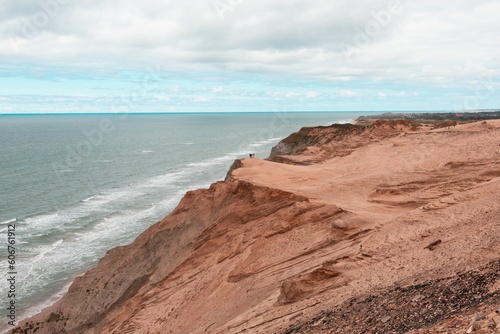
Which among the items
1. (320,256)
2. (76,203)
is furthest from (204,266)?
(76,203)

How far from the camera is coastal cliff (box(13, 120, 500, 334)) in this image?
9039 mm

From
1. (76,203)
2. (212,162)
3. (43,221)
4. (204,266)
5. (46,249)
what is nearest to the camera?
(204,266)

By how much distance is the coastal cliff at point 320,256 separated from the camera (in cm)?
904

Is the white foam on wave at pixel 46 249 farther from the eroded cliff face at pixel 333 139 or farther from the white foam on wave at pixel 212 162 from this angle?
the white foam on wave at pixel 212 162

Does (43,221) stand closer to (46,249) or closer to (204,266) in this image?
(46,249)

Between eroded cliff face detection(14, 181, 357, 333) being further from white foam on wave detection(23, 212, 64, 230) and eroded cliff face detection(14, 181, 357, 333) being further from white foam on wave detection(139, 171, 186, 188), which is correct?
white foam on wave detection(139, 171, 186, 188)

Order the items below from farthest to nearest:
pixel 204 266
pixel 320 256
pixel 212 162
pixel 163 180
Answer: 1. pixel 212 162
2. pixel 163 180
3. pixel 204 266
4. pixel 320 256

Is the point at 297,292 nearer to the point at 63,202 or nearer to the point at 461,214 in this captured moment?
the point at 461,214

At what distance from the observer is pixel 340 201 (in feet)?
60.1

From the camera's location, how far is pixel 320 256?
45.0ft

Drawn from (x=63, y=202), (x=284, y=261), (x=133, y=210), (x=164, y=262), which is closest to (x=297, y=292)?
(x=284, y=261)

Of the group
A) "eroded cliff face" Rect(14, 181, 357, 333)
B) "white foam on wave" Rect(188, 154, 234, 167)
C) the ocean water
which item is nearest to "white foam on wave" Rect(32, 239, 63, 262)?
the ocean water

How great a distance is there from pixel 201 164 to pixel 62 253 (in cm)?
4073

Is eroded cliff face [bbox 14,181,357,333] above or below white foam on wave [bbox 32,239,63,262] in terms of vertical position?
above
